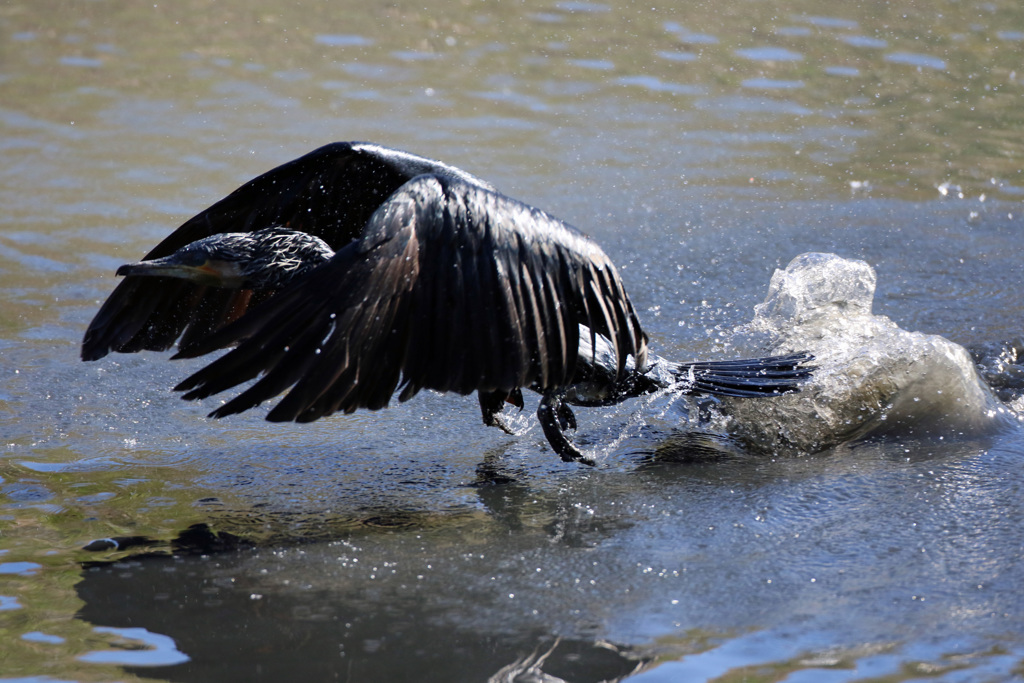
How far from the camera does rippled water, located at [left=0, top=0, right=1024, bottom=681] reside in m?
2.87

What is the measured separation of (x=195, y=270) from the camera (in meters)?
3.58

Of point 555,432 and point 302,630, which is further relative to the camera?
point 555,432

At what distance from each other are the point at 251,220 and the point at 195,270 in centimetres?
59

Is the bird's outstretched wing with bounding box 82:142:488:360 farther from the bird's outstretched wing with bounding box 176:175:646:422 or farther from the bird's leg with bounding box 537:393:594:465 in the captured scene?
the bird's leg with bounding box 537:393:594:465

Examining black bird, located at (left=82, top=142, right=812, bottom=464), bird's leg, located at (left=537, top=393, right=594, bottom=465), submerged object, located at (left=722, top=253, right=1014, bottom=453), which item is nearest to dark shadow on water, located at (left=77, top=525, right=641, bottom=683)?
black bird, located at (left=82, top=142, right=812, bottom=464)

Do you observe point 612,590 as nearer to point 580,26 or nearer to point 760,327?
point 760,327

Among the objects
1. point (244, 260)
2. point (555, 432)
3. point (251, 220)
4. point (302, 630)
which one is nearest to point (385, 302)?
point (244, 260)

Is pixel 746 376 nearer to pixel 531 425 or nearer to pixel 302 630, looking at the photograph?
pixel 531 425

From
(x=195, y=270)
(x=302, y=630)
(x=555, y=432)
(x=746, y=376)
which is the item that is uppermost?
(x=195, y=270)

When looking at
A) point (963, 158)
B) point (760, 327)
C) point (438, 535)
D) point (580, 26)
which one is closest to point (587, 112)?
point (580, 26)

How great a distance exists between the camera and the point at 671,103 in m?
8.79

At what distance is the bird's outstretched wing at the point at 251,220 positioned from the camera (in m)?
3.94

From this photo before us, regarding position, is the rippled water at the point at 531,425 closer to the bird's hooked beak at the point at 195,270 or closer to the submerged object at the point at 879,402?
the submerged object at the point at 879,402

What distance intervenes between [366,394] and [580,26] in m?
7.99
